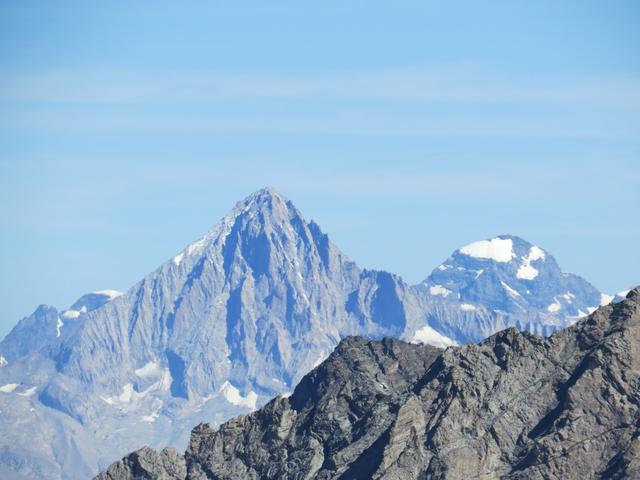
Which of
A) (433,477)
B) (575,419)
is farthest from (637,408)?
(433,477)

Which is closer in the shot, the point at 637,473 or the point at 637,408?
the point at 637,473

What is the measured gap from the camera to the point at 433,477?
7859 inches

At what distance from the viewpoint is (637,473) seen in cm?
18500

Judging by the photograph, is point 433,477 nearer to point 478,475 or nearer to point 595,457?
point 478,475

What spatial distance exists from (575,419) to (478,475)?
11894 mm

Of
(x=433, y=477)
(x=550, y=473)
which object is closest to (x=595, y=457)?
(x=550, y=473)

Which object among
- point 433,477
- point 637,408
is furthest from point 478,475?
point 637,408

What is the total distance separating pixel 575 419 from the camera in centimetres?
19988

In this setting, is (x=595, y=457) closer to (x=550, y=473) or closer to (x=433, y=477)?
(x=550, y=473)

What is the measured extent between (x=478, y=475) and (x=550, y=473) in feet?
25.5

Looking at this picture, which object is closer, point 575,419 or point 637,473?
point 637,473

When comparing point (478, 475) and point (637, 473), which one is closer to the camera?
point (637, 473)

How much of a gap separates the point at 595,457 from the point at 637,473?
349 inches

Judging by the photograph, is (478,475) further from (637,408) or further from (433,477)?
(637,408)
